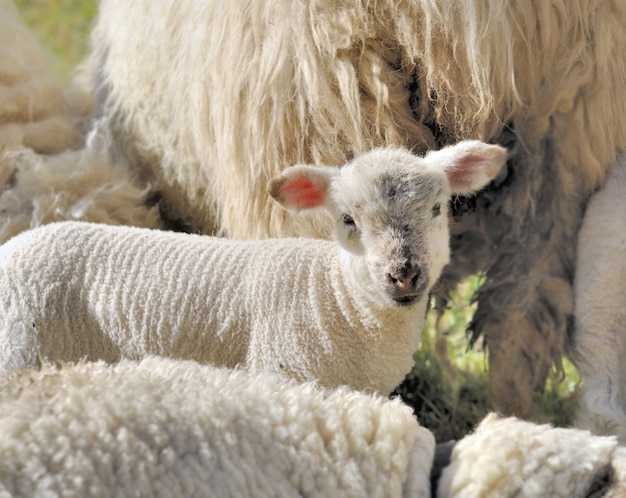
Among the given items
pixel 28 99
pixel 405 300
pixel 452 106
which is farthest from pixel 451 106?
pixel 28 99

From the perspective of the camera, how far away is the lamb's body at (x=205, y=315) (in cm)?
169

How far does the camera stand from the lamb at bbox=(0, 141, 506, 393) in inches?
65.9

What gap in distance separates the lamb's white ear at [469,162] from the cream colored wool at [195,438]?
0.59 m

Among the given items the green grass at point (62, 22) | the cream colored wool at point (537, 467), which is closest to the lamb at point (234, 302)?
the cream colored wool at point (537, 467)

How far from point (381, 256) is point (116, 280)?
0.56m

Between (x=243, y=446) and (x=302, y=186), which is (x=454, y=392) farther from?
(x=243, y=446)

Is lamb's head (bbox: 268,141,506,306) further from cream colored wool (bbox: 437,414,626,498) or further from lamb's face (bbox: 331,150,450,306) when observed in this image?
cream colored wool (bbox: 437,414,626,498)

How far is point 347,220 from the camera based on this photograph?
161 centimetres

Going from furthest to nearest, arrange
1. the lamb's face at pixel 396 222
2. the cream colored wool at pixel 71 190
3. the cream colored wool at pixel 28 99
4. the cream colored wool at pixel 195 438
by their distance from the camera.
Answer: the cream colored wool at pixel 28 99 → the cream colored wool at pixel 71 190 → the lamb's face at pixel 396 222 → the cream colored wool at pixel 195 438

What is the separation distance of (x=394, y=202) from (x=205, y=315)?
0.46 meters

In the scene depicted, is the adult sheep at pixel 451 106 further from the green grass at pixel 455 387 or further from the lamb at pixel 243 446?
the lamb at pixel 243 446

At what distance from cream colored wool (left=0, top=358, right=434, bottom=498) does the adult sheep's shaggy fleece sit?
2.71ft

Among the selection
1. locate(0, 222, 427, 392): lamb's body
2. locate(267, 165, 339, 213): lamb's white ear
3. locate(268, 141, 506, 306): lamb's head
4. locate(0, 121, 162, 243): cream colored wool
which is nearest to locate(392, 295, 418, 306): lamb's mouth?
locate(268, 141, 506, 306): lamb's head

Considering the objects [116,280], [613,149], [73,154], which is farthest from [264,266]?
[73,154]
